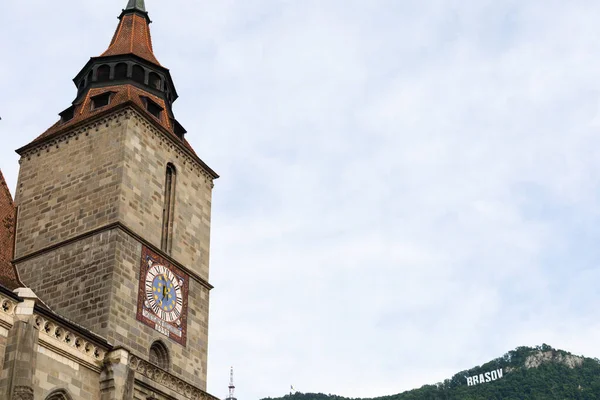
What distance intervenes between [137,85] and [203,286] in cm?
892

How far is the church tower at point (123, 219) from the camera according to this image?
102 feet

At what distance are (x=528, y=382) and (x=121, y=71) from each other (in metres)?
130

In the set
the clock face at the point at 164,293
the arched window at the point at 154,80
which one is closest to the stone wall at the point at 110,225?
the clock face at the point at 164,293

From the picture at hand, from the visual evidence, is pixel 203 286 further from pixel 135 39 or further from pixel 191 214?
pixel 135 39

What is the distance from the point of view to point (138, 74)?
38656mm

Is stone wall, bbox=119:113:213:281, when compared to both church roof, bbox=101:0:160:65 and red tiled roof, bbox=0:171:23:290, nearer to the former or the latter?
red tiled roof, bbox=0:171:23:290

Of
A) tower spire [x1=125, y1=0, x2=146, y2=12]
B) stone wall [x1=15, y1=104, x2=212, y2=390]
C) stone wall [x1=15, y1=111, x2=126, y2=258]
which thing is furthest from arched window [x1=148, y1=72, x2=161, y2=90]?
tower spire [x1=125, y1=0, x2=146, y2=12]

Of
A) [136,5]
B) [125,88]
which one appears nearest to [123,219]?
[125,88]

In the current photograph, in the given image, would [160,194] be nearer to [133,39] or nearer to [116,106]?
[116,106]

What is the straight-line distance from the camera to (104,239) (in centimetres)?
3167

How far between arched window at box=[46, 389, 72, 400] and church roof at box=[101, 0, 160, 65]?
55.5 ft

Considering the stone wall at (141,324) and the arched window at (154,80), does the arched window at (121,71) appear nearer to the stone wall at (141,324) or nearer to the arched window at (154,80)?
the arched window at (154,80)

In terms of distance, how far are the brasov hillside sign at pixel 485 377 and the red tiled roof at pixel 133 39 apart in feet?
453

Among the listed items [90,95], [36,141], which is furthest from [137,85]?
[36,141]
